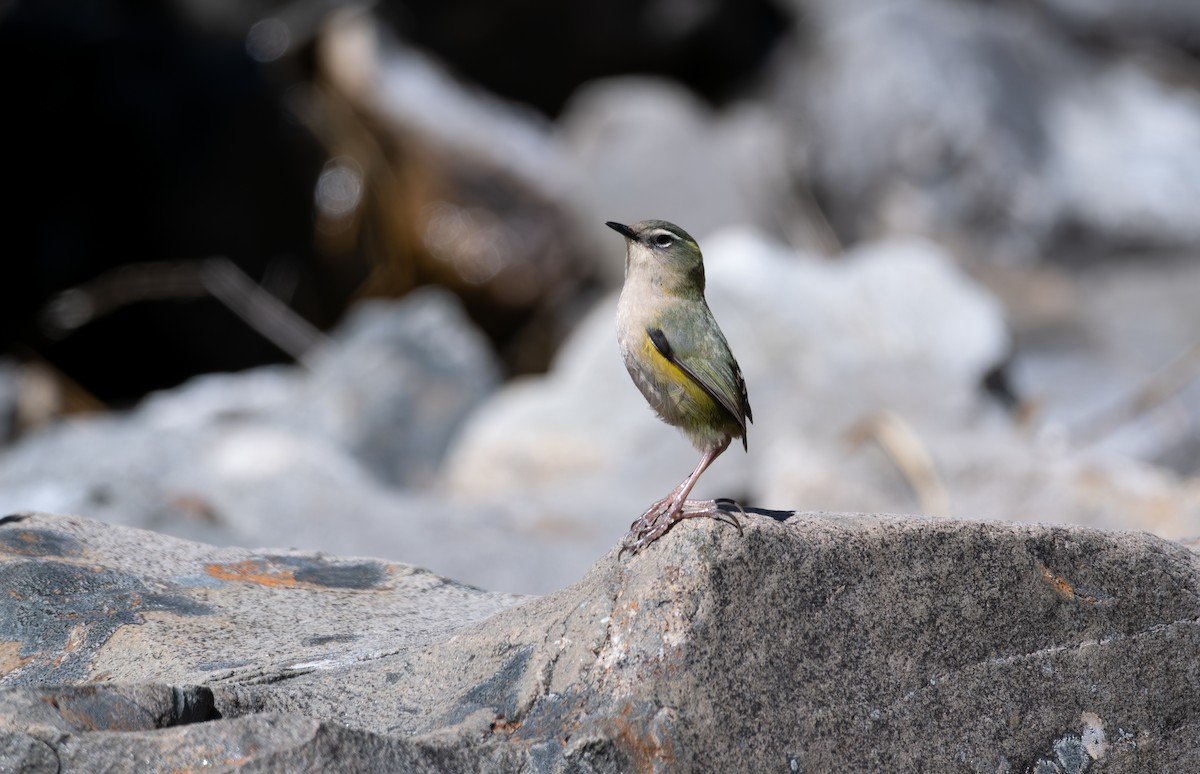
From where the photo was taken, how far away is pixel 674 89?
14414mm

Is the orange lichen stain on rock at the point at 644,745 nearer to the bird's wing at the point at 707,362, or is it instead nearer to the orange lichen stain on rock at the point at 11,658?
the bird's wing at the point at 707,362

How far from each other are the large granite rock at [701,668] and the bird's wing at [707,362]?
2.15ft

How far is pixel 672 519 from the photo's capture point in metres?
3.21

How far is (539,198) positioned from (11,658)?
32.2ft


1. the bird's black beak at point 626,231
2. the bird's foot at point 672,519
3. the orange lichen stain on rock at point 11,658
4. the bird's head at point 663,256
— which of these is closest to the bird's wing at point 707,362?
the bird's head at point 663,256

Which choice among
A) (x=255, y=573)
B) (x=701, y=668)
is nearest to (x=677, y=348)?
(x=701, y=668)

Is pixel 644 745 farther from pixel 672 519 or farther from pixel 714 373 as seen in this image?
pixel 714 373

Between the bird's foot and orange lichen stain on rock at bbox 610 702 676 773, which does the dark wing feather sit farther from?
orange lichen stain on rock at bbox 610 702 676 773

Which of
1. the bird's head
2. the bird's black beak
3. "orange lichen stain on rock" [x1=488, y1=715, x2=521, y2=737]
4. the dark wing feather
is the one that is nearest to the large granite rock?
"orange lichen stain on rock" [x1=488, y1=715, x2=521, y2=737]

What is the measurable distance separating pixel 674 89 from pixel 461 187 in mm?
3098

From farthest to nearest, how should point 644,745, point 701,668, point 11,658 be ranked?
point 11,658
point 701,668
point 644,745

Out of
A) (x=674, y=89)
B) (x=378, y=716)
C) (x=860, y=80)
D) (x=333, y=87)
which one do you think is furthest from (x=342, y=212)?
(x=378, y=716)

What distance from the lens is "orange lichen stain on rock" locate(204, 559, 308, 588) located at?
13.4 feet

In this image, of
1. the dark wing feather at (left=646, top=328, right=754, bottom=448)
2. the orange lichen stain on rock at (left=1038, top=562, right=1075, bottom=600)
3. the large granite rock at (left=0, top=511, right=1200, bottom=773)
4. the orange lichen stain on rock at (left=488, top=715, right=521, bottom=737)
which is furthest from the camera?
the dark wing feather at (left=646, top=328, right=754, bottom=448)
